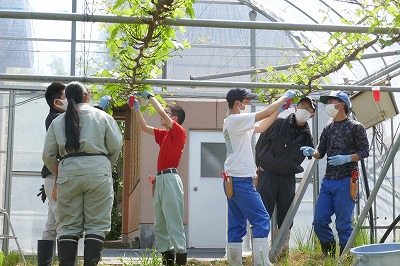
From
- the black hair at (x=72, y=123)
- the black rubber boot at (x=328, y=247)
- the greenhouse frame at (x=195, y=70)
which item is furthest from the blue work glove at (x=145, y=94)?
the greenhouse frame at (x=195, y=70)

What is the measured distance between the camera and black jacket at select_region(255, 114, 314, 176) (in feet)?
25.7

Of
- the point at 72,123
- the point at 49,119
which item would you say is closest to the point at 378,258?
the point at 72,123

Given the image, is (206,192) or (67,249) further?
(206,192)

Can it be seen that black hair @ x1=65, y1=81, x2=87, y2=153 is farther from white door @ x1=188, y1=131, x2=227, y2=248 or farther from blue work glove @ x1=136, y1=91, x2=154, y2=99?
white door @ x1=188, y1=131, x2=227, y2=248

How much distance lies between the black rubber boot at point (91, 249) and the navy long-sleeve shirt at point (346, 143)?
2.36 metres

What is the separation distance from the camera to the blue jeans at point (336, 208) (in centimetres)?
722

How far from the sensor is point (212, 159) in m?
14.3

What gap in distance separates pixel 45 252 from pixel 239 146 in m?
1.77

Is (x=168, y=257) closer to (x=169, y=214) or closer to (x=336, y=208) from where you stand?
(x=169, y=214)

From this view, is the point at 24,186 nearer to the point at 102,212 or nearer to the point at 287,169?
the point at 287,169

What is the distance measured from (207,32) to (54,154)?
6212 mm

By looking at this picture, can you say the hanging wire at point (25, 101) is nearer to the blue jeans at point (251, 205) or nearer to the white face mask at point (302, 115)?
the white face mask at point (302, 115)

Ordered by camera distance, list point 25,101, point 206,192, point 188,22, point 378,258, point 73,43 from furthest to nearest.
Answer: point 206,192, point 73,43, point 25,101, point 188,22, point 378,258

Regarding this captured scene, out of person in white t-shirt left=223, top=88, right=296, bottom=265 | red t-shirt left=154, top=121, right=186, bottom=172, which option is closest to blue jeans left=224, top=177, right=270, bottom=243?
person in white t-shirt left=223, top=88, right=296, bottom=265
